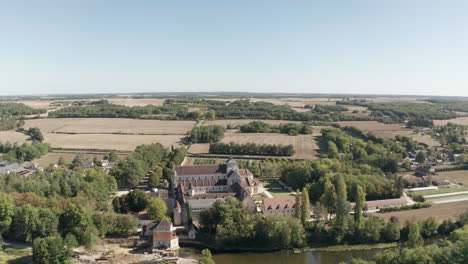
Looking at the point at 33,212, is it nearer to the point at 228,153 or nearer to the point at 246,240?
the point at 246,240

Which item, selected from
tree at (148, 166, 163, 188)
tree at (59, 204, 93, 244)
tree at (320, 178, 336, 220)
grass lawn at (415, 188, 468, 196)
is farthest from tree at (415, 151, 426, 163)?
tree at (59, 204, 93, 244)

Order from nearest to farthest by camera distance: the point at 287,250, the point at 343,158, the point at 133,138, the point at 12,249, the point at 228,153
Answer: the point at 12,249
the point at 287,250
the point at 343,158
the point at 228,153
the point at 133,138

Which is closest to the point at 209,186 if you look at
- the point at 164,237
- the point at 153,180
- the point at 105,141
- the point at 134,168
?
the point at 153,180

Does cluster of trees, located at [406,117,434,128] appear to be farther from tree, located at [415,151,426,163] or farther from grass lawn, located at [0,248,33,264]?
grass lawn, located at [0,248,33,264]

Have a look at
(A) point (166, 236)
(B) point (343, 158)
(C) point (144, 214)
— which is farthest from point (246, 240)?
(B) point (343, 158)

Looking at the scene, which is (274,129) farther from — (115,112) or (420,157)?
(115,112)

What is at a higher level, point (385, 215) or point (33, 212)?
point (33, 212)
